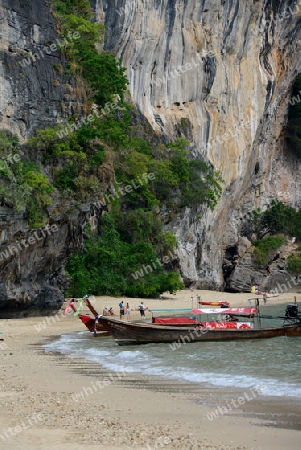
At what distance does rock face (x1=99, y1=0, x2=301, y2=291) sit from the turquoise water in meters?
22.0

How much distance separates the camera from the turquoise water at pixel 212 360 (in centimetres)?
1234

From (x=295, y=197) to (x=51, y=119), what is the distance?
36.0 meters

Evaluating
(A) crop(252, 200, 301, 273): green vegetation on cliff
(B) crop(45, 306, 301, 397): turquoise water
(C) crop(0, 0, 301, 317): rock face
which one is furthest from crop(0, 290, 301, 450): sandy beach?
(A) crop(252, 200, 301, 273): green vegetation on cliff

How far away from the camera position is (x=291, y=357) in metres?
16.0

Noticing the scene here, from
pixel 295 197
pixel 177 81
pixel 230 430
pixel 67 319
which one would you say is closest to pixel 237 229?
pixel 295 197

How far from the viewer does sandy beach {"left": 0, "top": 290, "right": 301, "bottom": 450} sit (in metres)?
7.21

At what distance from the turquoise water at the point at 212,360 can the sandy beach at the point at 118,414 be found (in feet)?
2.98

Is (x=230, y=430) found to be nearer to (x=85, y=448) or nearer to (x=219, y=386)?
(x=85, y=448)

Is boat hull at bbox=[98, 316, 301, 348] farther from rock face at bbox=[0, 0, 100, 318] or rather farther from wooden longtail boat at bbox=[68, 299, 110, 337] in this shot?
rock face at bbox=[0, 0, 100, 318]

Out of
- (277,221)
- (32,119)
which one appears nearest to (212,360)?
(32,119)

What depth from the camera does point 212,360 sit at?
1548cm

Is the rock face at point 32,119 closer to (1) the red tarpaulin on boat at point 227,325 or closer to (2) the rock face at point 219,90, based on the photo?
(1) the red tarpaulin on boat at point 227,325

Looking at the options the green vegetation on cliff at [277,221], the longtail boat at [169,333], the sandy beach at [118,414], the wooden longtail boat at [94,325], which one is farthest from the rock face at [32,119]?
the green vegetation on cliff at [277,221]

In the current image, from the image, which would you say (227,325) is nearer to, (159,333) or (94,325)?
(159,333)
